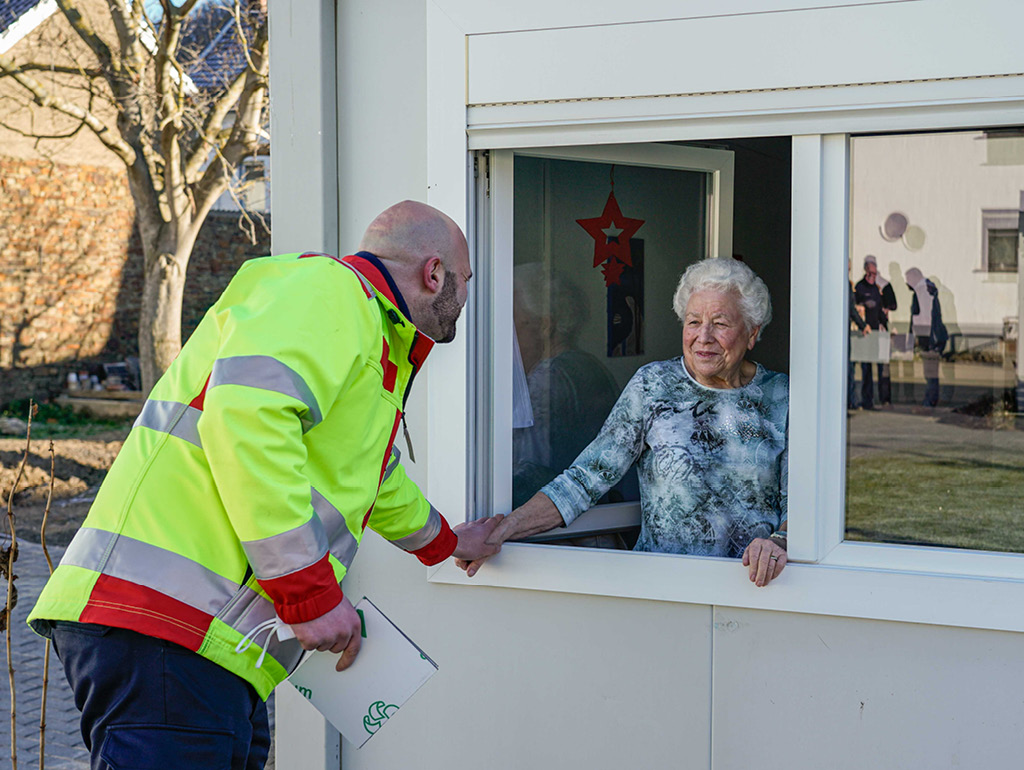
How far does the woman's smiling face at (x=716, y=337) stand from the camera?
3279mm

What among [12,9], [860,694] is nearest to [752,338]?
[860,694]

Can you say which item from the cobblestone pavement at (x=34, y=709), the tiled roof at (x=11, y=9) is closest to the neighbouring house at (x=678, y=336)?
the cobblestone pavement at (x=34, y=709)

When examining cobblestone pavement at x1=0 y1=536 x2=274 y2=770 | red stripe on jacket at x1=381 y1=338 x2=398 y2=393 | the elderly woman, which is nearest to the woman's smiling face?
the elderly woman

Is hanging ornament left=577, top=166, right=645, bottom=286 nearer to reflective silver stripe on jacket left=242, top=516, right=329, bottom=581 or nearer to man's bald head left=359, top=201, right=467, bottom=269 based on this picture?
man's bald head left=359, top=201, right=467, bottom=269

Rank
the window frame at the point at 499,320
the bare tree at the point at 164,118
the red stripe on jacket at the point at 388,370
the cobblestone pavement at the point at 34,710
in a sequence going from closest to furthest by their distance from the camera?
the red stripe on jacket at the point at 388,370 → the window frame at the point at 499,320 → the cobblestone pavement at the point at 34,710 → the bare tree at the point at 164,118

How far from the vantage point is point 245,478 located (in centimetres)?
196

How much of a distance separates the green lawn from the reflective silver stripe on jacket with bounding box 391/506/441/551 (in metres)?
1.17

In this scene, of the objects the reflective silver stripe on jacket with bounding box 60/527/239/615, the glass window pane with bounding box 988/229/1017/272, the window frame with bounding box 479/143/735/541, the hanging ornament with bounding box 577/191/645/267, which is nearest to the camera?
the reflective silver stripe on jacket with bounding box 60/527/239/615

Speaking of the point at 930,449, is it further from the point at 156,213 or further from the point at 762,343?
the point at 156,213

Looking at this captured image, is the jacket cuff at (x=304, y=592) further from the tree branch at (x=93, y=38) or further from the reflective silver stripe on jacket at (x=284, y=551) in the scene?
the tree branch at (x=93, y=38)

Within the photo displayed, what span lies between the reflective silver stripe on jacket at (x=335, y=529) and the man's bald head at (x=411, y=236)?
0.57 meters

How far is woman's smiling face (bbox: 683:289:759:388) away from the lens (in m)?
3.28

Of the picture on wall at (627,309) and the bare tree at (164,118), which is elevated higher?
the bare tree at (164,118)

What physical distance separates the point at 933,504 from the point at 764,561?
0.65 metres
